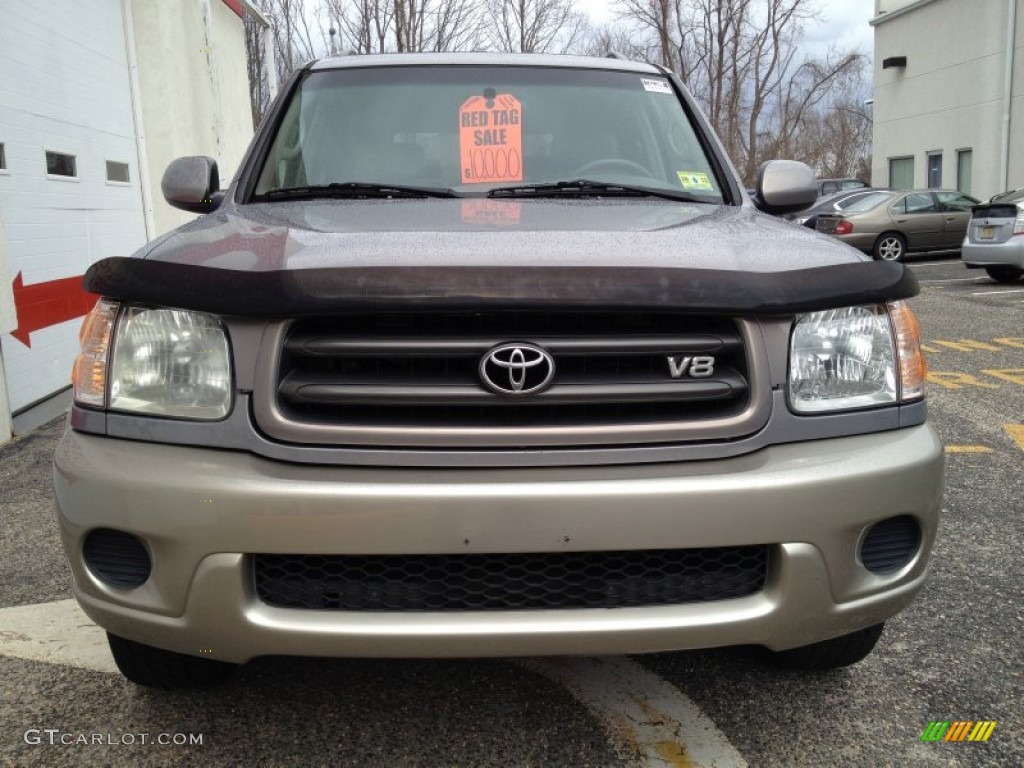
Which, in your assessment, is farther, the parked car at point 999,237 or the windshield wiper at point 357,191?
the parked car at point 999,237

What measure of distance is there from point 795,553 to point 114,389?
1.44m

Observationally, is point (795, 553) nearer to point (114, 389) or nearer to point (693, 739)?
point (693, 739)

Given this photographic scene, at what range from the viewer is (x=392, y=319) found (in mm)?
1812

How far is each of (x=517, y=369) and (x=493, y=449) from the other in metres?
0.17

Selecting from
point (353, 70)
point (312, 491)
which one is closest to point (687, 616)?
point (312, 491)

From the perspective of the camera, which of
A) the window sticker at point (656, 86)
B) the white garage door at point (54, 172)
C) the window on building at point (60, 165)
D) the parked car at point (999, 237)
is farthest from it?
the parked car at point (999, 237)

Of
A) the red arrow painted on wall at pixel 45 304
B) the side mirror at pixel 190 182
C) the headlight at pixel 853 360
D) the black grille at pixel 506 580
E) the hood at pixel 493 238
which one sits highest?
the side mirror at pixel 190 182

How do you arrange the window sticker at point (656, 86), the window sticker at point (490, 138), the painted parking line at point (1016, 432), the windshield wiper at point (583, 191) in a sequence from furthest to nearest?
the painted parking line at point (1016, 432) < the window sticker at point (656, 86) < the window sticker at point (490, 138) < the windshield wiper at point (583, 191)

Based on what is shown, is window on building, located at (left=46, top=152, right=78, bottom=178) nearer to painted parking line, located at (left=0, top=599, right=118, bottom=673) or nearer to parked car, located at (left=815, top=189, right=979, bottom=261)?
painted parking line, located at (left=0, top=599, right=118, bottom=673)

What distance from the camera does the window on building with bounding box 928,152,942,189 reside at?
24.3 m

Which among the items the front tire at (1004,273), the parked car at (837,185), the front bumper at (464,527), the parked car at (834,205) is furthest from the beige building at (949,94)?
the front bumper at (464,527)

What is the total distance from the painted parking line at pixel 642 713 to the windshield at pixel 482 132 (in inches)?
56.1

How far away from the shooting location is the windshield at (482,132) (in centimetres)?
287

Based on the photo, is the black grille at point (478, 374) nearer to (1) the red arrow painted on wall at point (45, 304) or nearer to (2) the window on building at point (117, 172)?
(1) the red arrow painted on wall at point (45, 304)
